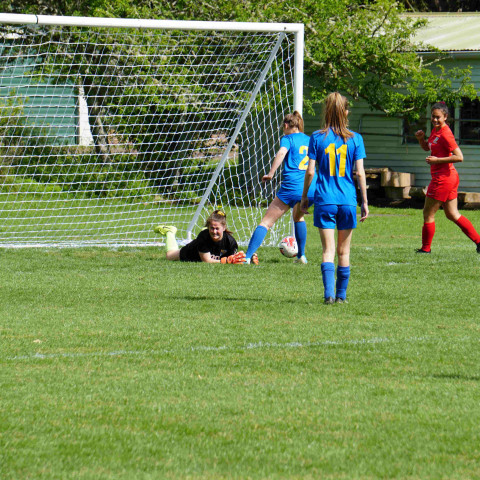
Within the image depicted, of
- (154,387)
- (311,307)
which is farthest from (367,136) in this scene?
(154,387)

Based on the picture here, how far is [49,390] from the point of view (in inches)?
178

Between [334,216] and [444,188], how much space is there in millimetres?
4149

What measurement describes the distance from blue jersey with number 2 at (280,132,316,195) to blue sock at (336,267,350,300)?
282 centimetres

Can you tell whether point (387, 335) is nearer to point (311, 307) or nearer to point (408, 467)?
point (311, 307)

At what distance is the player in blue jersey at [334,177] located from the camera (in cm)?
718

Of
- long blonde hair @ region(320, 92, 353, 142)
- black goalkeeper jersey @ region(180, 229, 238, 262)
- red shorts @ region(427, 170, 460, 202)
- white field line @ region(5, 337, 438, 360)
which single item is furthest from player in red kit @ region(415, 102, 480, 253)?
white field line @ region(5, 337, 438, 360)

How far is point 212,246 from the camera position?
10203 mm

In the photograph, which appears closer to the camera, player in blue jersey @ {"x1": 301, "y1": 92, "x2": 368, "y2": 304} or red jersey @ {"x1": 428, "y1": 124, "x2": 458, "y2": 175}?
player in blue jersey @ {"x1": 301, "y1": 92, "x2": 368, "y2": 304}

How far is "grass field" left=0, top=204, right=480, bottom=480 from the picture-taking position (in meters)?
3.51

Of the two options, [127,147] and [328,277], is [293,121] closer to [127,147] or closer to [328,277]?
[328,277]

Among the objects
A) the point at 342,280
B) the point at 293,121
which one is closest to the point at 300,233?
the point at 293,121

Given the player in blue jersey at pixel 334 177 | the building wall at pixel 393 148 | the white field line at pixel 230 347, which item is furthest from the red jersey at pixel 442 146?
the building wall at pixel 393 148

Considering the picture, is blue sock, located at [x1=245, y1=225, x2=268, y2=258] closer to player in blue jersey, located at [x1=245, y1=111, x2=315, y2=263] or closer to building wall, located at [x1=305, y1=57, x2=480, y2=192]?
player in blue jersey, located at [x1=245, y1=111, x2=315, y2=263]

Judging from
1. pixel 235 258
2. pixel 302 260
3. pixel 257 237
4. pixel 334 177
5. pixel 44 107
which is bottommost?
pixel 302 260
